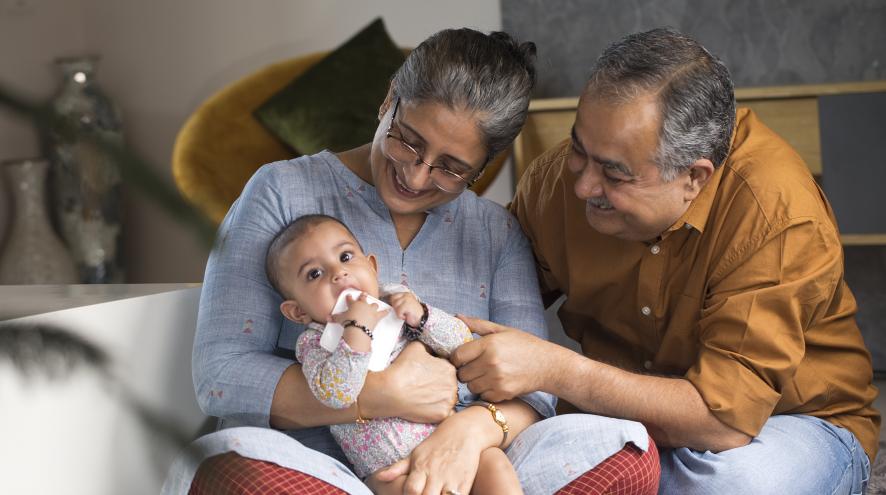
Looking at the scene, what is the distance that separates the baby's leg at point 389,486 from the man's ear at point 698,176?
683mm

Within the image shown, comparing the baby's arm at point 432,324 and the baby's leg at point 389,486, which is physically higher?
the baby's arm at point 432,324

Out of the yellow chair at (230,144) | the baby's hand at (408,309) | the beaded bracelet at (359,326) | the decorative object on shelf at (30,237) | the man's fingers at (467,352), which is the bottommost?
the decorative object on shelf at (30,237)

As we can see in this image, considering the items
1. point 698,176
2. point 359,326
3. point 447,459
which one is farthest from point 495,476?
point 698,176

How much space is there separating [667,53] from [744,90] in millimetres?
1770

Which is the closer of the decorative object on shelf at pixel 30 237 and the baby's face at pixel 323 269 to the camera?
the baby's face at pixel 323 269

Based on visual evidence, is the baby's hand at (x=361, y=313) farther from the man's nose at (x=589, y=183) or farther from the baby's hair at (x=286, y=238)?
the man's nose at (x=589, y=183)

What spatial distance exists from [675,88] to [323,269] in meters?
0.63

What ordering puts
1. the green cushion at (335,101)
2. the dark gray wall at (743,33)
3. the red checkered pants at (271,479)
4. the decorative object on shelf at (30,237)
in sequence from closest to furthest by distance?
1. the red checkered pants at (271,479)
2. the dark gray wall at (743,33)
3. the green cushion at (335,101)
4. the decorative object on shelf at (30,237)

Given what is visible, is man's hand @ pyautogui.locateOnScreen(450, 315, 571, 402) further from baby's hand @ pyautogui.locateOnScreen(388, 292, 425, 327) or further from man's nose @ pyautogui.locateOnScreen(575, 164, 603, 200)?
man's nose @ pyautogui.locateOnScreen(575, 164, 603, 200)

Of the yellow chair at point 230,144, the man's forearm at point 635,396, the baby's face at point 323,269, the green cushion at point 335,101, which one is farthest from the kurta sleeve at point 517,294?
the green cushion at point 335,101

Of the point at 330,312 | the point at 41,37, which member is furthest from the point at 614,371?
the point at 41,37

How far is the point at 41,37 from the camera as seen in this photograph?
462 centimetres

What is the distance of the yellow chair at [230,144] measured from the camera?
136 inches

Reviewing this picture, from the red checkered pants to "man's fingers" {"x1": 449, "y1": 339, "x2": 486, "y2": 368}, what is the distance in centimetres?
25
